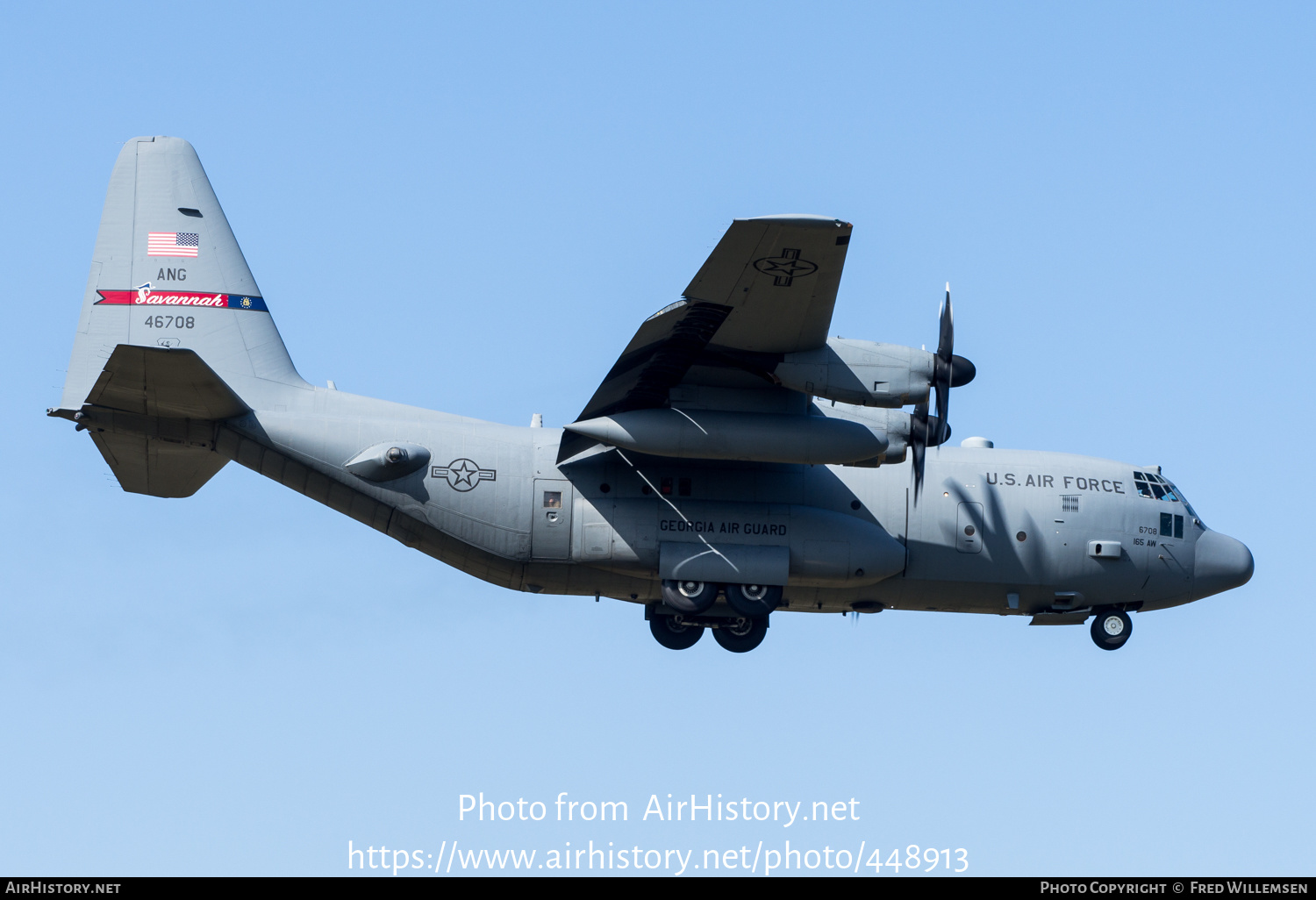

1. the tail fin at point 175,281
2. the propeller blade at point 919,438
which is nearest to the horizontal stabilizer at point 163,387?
the tail fin at point 175,281

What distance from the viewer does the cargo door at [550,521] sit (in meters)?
24.6

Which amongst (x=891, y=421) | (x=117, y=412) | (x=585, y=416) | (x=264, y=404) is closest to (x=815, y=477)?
(x=891, y=421)

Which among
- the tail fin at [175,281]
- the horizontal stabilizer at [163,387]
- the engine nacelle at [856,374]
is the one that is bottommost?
the horizontal stabilizer at [163,387]

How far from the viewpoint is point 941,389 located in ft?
76.2

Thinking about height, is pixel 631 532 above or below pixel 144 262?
below

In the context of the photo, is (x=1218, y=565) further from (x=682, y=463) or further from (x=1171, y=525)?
(x=682, y=463)

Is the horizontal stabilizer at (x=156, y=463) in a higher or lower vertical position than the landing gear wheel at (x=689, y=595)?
higher

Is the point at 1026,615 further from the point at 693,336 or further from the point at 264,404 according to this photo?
the point at 264,404

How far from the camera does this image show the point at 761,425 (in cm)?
2342

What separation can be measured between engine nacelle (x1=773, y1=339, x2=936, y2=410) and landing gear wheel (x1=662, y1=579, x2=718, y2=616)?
3847 mm

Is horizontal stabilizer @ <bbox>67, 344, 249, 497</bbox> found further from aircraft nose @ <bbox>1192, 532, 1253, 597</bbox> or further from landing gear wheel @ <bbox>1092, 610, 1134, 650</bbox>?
aircraft nose @ <bbox>1192, 532, 1253, 597</bbox>

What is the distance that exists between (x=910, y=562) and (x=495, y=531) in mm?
6742

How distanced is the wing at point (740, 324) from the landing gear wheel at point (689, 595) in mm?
2568

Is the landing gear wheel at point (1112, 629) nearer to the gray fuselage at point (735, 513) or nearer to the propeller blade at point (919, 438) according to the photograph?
the gray fuselage at point (735, 513)
